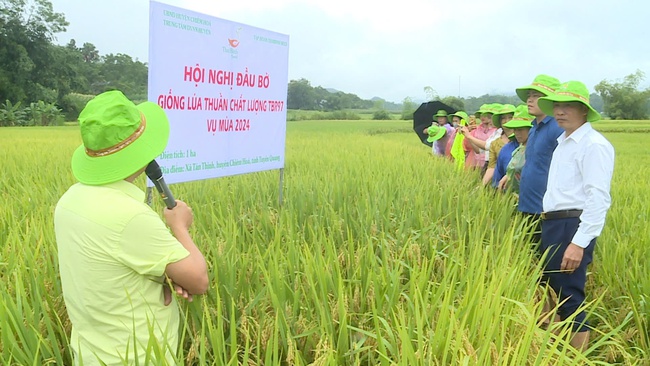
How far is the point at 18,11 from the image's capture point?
3575cm

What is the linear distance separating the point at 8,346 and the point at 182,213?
23.4 inches

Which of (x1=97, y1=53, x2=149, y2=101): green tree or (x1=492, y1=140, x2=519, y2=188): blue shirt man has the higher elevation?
(x1=97, y1=53, x2=149, y2=101): green tree

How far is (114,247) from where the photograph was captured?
118 centimetres

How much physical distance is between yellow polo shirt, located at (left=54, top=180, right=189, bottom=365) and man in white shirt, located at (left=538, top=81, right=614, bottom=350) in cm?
197

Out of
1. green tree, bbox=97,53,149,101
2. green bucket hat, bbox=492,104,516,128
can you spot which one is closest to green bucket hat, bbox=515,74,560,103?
green bucket hat, bbox=492,104,516,128

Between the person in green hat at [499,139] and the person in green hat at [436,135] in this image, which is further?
the person in green hat at [436,135]

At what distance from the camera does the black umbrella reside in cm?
761

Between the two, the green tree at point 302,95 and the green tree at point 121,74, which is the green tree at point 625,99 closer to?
the green tree at point 302,95

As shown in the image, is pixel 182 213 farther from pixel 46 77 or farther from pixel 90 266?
pixel 46 77

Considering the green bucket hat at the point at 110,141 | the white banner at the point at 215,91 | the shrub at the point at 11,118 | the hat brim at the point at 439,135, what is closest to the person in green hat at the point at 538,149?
the white banner at the point at 215,91

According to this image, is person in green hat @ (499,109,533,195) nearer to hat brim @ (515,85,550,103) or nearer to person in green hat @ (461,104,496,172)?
hat brim @ (515,85,550,103)

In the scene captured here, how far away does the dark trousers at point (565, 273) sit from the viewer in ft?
8.31

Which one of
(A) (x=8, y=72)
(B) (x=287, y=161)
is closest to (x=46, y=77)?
(A) (x=8, y=72)

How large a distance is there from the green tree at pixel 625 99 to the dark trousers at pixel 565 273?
219 ft
